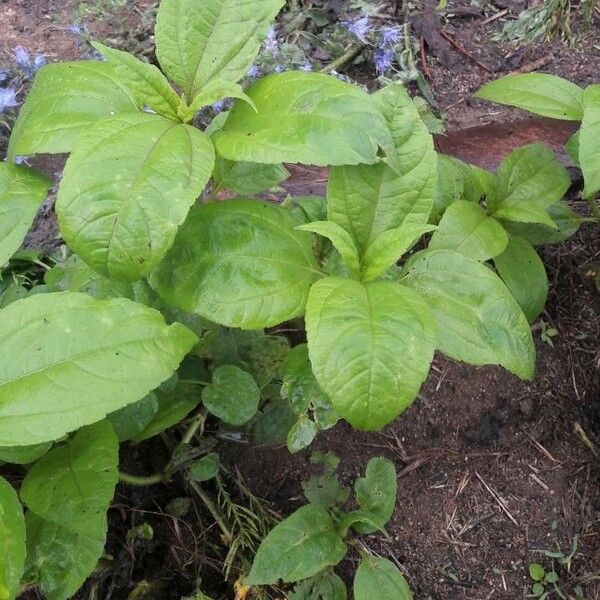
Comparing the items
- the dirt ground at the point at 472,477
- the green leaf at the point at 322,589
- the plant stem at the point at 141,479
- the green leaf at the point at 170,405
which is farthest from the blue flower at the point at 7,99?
the green leaf at the point at 322,589

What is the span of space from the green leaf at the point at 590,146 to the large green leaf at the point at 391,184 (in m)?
0.45

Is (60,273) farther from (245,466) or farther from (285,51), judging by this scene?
(285,51)

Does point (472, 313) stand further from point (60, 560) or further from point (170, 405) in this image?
point (60, 560)

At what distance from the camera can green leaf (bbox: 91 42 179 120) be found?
1440 millimetres

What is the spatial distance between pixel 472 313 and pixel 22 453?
104 centimetres

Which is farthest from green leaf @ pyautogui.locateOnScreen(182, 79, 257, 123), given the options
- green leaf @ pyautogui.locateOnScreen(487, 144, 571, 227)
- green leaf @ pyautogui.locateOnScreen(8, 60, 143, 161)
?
green leaf @ pyautogui.locateOnScreen(487, 144, 571, 227)

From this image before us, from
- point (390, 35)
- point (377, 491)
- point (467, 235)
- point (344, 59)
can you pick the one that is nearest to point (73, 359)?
point (377, 491)

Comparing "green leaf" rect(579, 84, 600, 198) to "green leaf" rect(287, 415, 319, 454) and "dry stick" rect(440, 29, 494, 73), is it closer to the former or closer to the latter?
"green leaf" rect(287, 415, 319, 454)

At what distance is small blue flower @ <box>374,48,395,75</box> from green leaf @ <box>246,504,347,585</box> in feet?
6.35

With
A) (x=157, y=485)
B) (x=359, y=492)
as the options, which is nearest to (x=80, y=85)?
(x=157, y=485)

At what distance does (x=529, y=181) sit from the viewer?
222 centimetres

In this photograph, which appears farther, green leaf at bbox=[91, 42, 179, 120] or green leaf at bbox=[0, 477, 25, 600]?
green leaf at bbox=[91, 42, 179, 120]

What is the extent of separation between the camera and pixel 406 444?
2338 mm

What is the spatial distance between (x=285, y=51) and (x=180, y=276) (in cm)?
178
